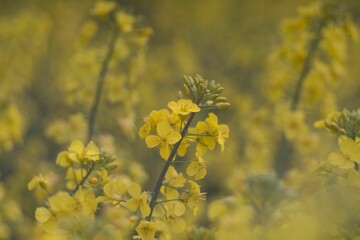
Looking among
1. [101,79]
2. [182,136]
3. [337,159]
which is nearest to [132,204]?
[182,136]

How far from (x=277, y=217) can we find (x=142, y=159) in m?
3.45

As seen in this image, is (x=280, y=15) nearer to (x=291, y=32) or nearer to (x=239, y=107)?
(x=239, y=107)

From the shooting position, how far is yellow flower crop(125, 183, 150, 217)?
2.38m

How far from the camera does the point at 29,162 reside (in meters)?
5.23

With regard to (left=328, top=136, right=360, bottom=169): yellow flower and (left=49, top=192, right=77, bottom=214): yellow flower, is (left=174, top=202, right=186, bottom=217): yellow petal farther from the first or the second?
(left=328, top=136, right=360, bottom=169): yellow flower

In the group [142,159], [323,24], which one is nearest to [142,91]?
[142,159]

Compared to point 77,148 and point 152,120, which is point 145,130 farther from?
point 77,148

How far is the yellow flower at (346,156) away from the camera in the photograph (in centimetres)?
253

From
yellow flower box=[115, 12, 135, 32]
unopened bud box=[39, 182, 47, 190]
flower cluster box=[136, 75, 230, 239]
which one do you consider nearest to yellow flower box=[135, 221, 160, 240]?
flower cluster box=[136, 75, 230, 239]

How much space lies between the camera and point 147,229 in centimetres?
237

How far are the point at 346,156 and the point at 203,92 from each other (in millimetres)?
663

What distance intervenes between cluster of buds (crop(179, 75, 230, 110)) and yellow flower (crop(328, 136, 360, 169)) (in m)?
0.53

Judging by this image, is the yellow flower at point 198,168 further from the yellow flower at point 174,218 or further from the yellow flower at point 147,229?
the yellow flower at point 147,229

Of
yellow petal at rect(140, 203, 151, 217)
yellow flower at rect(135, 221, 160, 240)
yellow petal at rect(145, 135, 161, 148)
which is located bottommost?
yellow flower at rect(135, 221, 160, 240)
